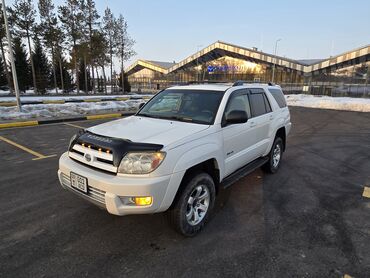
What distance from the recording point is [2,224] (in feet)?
11.1

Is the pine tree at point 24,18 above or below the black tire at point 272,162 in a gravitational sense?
above

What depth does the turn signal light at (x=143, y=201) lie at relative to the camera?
2729 millimetres

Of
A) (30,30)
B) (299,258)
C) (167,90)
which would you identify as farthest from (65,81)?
(299,258)

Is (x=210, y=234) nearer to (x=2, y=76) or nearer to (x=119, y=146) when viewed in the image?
(x=119, y=146)

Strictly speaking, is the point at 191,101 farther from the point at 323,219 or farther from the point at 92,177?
the point at 323,219

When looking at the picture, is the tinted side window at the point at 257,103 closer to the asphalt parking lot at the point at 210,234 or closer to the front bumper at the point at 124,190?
the asphalt parking lot at the point at 210,234

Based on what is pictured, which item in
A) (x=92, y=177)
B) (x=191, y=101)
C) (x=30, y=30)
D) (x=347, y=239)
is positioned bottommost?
(x=347, y=239)

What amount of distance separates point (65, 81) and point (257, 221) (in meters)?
48.6

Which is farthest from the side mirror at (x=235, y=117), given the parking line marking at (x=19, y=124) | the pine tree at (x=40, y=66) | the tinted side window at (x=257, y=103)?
the pine tree at (x=40, y=66)

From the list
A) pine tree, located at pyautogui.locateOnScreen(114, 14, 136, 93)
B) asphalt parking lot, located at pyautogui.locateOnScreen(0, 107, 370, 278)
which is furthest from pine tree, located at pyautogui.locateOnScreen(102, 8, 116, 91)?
asphalt parking lot, located at pyautogui.locateOnScreen(0, 107, 370, 278)

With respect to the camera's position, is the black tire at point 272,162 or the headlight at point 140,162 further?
the black tire at point 272,162

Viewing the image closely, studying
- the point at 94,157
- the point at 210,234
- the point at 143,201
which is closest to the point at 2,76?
the point at 94,157

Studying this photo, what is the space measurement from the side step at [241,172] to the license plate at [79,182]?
6.01 feet

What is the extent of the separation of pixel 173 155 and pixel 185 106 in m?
1.44
